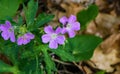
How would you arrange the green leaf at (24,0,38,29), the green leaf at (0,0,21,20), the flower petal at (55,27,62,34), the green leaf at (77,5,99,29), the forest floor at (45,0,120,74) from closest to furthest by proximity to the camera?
the flower petal at (55,27,62,34)
the green leaf at (24,0,38,29)
the green leaf at (0,0,21,20)
the green leaf at (77,5,99,29)
the forest floor at (45,0,120,74)

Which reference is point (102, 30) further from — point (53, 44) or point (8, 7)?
point (53, 44)

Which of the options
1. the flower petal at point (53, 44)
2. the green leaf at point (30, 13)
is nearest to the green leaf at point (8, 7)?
the green leaf at point (30, 13)

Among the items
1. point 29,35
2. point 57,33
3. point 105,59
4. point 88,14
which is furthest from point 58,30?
point 105,59

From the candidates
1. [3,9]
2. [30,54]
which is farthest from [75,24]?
[3,9]

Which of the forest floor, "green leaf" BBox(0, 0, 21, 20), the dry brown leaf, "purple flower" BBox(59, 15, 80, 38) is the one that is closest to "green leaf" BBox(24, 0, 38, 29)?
"purple flower" BBox(59, 15, 80, 38)

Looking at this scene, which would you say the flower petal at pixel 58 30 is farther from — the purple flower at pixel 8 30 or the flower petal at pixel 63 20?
the purple flower at pixel 8 30

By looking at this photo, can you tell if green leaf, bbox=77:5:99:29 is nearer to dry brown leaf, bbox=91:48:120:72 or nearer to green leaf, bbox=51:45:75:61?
dry brown leaf, bbox=91:48:120:72

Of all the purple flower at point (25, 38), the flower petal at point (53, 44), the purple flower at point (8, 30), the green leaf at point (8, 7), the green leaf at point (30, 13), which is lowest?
the flower petal at point (53, 44)
